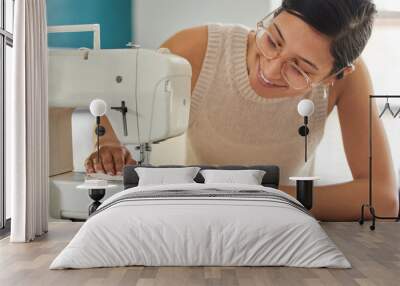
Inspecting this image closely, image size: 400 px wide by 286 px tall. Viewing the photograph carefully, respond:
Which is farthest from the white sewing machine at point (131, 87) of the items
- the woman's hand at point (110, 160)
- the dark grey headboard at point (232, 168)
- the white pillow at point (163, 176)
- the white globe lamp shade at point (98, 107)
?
the woman's hand at point (110, 160)

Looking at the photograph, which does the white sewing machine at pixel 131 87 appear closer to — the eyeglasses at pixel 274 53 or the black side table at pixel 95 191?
the black side table at pixel 95 191

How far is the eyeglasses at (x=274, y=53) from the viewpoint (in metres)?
5.77

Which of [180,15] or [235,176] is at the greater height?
[180,15]

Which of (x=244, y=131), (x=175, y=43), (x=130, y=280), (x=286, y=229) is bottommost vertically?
(x=130, y=280)

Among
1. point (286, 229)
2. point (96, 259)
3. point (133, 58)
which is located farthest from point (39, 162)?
point (286, 229)

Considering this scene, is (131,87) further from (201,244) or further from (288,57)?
(201,244)

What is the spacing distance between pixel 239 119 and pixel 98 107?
4.65 feet

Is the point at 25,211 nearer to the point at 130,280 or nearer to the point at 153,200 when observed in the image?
the point at 153,200

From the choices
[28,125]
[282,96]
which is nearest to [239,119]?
[282,96]

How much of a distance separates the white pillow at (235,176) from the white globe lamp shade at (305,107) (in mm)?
708

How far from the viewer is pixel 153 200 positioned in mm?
4242

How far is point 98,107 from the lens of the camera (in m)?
5.32

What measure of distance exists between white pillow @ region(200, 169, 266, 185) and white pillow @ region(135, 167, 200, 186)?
187 mm

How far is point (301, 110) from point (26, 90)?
2.52 metres
